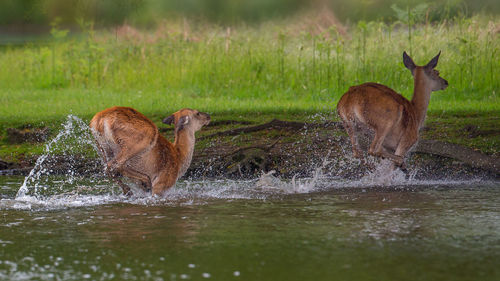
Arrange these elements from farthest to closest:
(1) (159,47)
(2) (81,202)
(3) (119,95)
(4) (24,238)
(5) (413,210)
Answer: (1) (159,47) < (3) (119,95) < (2) (81,202) < (5) (413,210) < (4) (24,238)

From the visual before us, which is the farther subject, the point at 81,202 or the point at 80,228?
the point at 81,202

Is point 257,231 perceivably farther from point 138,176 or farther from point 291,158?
point 291,158

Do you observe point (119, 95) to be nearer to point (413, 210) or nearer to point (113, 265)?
point (413, 210)

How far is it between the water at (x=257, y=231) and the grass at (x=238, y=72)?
434 cm

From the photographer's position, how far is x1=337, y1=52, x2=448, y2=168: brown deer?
32.2 ft

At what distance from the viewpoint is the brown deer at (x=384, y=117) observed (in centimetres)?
980

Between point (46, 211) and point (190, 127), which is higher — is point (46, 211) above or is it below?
below

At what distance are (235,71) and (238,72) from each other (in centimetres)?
12

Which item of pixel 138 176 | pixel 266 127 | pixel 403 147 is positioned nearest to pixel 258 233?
pixel 138 176

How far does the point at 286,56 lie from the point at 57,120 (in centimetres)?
741

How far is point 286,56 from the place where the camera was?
1972cm

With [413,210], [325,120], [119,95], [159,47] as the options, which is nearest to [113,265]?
[413,210]

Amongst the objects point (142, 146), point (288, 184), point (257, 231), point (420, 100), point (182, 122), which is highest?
point (420, 100)

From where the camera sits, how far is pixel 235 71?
61.7 ft
